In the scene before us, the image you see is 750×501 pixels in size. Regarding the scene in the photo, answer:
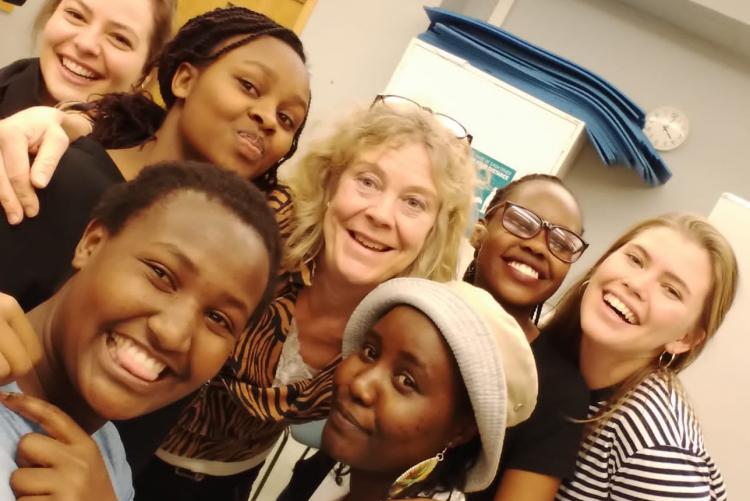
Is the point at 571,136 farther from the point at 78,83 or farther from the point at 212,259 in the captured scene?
the point at 212,259

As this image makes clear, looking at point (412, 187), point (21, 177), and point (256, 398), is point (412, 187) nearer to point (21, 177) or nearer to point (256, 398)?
point (256, 398)

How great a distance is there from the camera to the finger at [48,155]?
2.70 ft

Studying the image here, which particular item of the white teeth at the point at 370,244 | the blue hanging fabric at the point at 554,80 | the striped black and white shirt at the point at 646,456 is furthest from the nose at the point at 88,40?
the blue hanging fabric at the point at 554,80

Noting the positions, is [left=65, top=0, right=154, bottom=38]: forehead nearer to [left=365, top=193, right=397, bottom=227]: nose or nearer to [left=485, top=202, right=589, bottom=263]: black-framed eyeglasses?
[left=365, top=193, right=397, bottom=227]: nose

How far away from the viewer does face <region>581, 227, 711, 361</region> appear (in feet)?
4.00

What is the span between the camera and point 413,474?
0.89 meters

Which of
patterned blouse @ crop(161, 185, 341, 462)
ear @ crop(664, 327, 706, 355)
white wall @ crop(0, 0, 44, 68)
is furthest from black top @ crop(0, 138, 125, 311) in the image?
white wall @ crop(0, 0, 44, 68)

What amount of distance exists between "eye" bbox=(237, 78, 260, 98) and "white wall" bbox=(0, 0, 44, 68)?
7.15 feet

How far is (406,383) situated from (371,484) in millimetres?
174

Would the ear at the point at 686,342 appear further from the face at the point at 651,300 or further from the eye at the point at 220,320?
the eye at the point at 220,320

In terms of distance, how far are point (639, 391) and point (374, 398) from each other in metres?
0.65

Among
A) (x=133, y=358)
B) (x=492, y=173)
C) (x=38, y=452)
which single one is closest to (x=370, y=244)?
(x=133, y=358)

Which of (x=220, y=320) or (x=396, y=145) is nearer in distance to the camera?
(x=220, y=320)

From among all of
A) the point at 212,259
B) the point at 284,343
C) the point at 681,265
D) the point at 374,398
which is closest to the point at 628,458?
the point at 681,265
